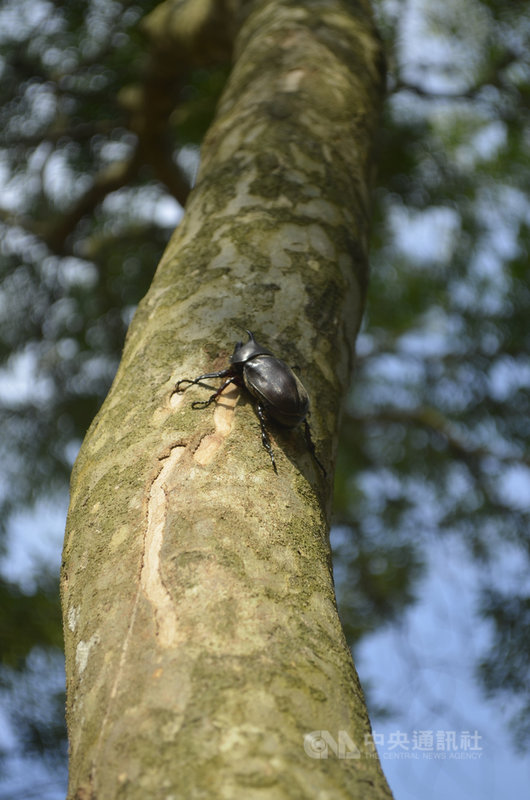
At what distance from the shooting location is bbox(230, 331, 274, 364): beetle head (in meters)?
0.92

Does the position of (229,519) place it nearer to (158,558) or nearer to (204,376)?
(158,558)

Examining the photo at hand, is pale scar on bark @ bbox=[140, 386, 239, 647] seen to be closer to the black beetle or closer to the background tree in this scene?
the black beetle

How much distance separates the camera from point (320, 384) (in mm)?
991


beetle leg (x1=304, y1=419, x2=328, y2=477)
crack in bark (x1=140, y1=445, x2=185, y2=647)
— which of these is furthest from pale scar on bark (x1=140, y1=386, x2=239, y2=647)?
beetle leg (x1=304, y1=419, x2=328, y2=477)

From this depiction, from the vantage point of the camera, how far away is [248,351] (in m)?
0.93

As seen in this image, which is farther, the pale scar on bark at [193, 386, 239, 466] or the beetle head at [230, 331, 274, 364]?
the beetle head at [230, 331, 274, 364]

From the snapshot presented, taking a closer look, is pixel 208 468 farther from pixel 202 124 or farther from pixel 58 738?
pixel 202 124

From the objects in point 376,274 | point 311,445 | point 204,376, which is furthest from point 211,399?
point 376,274

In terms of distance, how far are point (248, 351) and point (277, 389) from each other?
0.09 m

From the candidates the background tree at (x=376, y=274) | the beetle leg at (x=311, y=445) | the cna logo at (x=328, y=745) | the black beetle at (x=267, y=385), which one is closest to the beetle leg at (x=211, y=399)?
the black beetle at (x=267, y=385)

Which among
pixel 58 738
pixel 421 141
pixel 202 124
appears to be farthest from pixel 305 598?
pixel 202 124

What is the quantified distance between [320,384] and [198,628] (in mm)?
464

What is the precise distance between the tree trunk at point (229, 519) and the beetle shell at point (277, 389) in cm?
2

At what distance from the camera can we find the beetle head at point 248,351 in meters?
0.92
